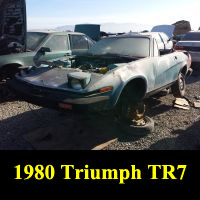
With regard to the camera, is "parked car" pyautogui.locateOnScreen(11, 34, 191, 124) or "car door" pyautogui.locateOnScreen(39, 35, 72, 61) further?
"car door" pyautogui.locateOnScreen(39, 35, 72, 61)

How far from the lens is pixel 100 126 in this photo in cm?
422

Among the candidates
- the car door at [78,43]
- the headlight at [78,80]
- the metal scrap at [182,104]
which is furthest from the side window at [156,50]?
the car door at [78,43]

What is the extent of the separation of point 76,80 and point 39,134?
126 centimetres

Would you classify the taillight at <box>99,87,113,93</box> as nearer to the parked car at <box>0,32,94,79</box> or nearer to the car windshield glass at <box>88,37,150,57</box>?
the car windshield glass at <box>88,37,150,57</box>

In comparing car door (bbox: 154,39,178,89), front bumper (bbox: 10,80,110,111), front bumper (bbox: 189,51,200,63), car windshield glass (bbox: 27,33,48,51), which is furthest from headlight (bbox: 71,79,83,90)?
front bumper (bbox: 189,51,200,63)

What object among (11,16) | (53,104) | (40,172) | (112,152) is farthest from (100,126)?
(11,16)

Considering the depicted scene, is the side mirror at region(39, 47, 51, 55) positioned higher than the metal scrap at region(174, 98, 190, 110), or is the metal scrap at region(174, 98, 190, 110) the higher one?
the side mirror at region(39, 47, 51, 55)

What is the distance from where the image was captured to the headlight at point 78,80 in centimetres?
313

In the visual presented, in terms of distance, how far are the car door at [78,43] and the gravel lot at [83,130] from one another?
7.39 ft

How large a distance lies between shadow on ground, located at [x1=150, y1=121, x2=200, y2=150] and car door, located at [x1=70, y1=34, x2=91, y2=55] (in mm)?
3670

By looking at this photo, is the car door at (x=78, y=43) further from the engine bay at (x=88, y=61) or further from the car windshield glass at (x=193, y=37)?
the car windshield glass at (x=193, y=37)

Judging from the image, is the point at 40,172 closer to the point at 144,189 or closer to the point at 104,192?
the point at 104,192

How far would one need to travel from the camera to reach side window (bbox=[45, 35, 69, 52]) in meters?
5.99

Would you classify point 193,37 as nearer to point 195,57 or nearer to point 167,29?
point 195,57
